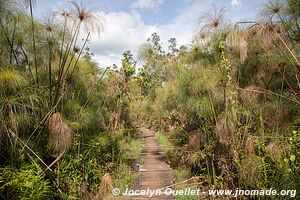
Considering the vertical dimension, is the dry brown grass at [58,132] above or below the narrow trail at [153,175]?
above

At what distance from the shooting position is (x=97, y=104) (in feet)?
22.3

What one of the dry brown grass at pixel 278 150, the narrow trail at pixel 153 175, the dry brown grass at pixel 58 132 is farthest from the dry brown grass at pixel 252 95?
the dry brown grass at pixel 58 132

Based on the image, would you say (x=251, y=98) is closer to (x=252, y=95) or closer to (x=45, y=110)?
(x=252, y=95)

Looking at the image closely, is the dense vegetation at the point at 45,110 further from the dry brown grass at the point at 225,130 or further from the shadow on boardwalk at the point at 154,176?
the dry brown grass at the point at 225,130

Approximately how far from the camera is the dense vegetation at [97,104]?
161 inches

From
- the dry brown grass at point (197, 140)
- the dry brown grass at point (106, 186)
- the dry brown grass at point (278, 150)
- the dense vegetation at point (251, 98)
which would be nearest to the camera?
the dry brown grass at point (278, 150)

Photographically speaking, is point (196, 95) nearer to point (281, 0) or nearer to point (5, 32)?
point (281, 0)

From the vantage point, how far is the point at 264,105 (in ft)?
15.3

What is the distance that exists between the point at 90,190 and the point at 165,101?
18.2ft

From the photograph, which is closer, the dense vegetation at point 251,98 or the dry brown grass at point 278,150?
the dry brown grass at point 278,150

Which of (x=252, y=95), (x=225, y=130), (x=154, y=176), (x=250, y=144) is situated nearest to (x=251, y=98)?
(x=252, y=95)

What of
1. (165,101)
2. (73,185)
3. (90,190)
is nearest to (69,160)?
(73,185)

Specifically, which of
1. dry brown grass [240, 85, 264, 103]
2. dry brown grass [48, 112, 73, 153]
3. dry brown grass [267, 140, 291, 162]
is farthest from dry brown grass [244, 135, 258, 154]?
dry brown grass [48, 112, 73, 153]

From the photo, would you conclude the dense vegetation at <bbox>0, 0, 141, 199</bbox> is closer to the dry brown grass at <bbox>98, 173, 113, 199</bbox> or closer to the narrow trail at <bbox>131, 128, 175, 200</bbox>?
the dry brown grass at <bbox>98, 173, 113, 199</bbox>
